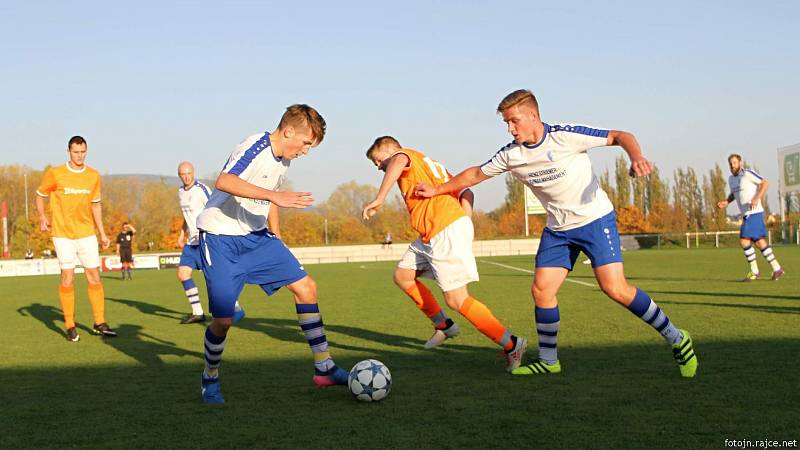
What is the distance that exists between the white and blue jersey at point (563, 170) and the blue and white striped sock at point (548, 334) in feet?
2.09

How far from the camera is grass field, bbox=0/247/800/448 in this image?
410 cm

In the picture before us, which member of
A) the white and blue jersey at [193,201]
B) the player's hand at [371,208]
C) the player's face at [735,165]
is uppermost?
the player's face at [735,165]

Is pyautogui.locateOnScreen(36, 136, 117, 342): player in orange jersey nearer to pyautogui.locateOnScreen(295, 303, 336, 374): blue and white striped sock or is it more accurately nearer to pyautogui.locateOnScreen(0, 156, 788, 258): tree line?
pyautogui.locateOnScreen(295, 303, 336, 374): blue and white striped sock

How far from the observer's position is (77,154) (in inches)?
369

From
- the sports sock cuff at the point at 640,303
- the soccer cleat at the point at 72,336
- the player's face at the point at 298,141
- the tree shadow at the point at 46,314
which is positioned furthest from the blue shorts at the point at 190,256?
the sports sock cuff at the point at 640,303

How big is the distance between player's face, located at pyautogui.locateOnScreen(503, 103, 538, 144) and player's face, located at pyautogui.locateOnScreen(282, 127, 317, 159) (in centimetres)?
141

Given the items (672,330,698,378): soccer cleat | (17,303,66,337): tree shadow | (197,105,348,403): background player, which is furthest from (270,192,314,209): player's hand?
(17,303,66,337): tree shadow

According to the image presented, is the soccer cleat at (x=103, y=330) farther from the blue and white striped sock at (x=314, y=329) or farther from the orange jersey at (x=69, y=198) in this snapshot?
the blue and white striped sock at (x=314, y=329)

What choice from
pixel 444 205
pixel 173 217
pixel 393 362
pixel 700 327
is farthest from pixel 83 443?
pixel 173 217

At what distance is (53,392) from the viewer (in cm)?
569

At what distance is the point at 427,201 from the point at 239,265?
1920 mm

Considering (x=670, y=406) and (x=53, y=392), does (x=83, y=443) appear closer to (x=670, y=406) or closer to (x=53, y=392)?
(x=53, y=392)

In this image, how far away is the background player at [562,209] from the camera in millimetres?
5727

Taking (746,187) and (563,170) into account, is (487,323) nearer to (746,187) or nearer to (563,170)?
(563,170)
